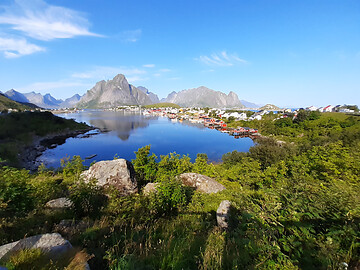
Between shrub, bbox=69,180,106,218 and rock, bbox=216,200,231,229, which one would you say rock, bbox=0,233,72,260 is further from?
rock, bbox=216,200,231,229

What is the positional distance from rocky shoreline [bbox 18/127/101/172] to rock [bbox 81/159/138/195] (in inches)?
1192

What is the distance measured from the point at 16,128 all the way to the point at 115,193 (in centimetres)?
6477

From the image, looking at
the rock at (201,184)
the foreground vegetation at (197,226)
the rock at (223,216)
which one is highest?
the foreground vegetation at (197,226)

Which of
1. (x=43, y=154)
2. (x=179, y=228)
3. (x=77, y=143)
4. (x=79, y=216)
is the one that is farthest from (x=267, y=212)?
(x=77, y=143)

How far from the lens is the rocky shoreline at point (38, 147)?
3236 centimetres

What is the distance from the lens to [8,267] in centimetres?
200

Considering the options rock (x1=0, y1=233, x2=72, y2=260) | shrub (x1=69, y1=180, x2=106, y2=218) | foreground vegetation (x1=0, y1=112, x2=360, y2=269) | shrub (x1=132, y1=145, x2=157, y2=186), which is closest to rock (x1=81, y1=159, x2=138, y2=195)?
foreground vegetation (x1=0, y1=112, x2=360, y2=269)

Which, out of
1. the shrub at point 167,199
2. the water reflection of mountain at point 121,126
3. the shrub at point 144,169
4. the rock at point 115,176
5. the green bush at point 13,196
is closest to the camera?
the green bush at point 13,196

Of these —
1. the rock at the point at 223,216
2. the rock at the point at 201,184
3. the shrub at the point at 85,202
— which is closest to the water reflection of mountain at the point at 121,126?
the rock at the point at 201,184

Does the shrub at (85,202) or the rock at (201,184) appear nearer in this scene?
the shrub at (85,202)

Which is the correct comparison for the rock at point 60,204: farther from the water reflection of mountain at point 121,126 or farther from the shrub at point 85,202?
the water reflection of mountain at point 121,126

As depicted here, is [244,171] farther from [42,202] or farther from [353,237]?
[42,202]

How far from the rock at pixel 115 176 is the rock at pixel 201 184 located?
2947 millimetres

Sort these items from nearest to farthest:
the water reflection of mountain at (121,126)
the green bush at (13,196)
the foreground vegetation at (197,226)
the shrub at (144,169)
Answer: the foreground vegetation at (197,226), the green bush at (13,196), the shrub at (144,169), the water reflection of mountain at (121,126)
